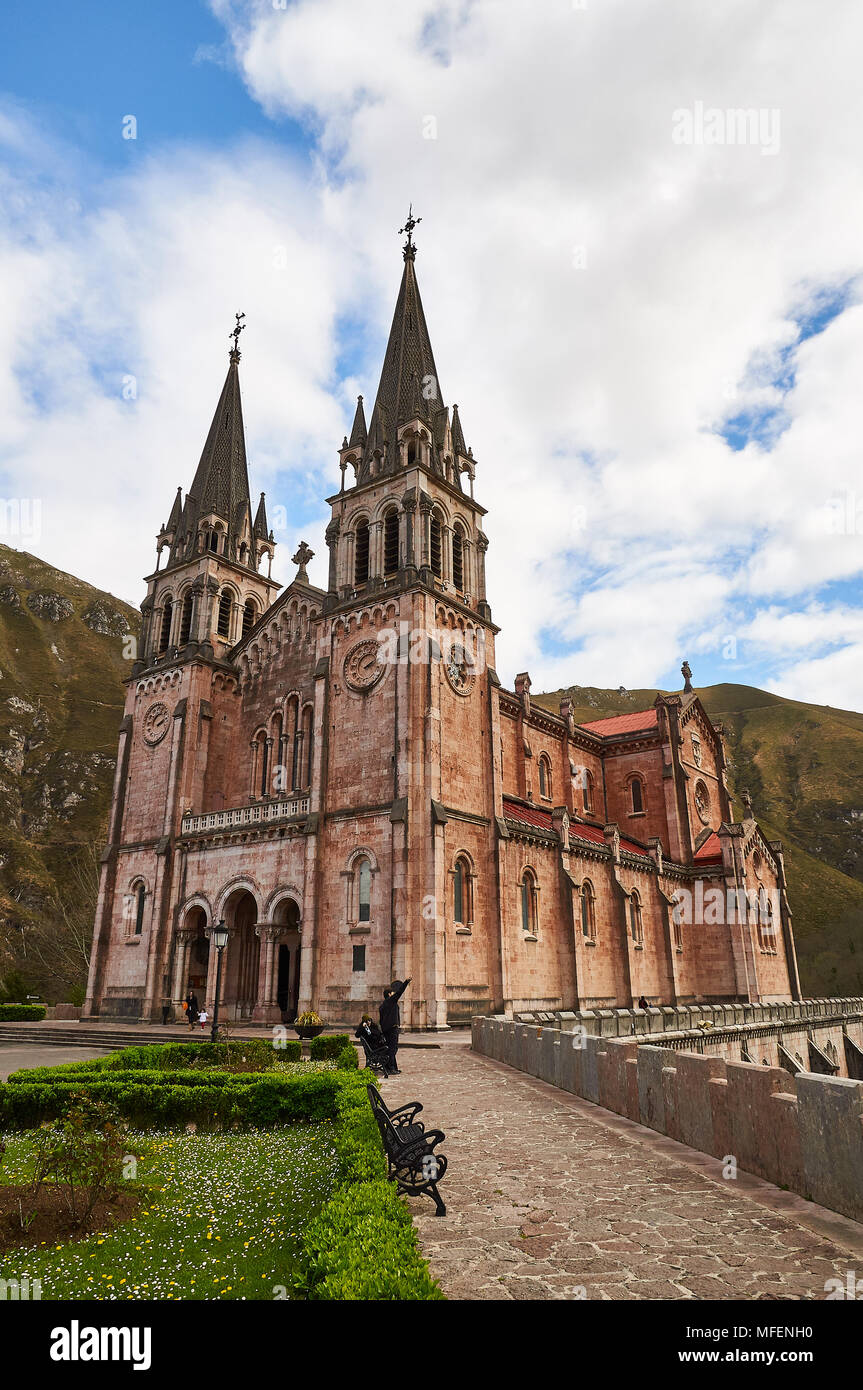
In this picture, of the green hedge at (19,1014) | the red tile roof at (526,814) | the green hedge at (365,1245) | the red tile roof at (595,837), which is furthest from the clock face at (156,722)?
the green hedge at (365,1245)

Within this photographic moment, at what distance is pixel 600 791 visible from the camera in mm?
48906

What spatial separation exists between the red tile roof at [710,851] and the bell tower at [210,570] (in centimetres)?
2811

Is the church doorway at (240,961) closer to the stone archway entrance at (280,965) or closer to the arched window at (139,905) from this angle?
the stone archway entrance at (280,965)

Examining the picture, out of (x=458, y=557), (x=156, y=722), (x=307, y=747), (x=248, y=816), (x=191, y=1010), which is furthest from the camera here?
(x=156, y=722)

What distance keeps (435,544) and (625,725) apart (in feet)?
75.3

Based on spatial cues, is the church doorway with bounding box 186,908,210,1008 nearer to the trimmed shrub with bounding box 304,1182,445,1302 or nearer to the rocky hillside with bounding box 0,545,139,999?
the rocky hillside with bounding box 0,545,139,999

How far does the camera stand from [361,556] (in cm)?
3581

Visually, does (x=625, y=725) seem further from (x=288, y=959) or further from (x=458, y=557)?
(x=288, y=959)

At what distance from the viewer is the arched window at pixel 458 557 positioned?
35.7 m

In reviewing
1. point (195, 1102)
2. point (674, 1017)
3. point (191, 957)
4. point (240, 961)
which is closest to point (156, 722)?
point (191, 957)

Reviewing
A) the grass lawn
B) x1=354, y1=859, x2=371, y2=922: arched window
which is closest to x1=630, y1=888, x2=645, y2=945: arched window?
x1=354, y1=859, x2=371, y2=922: arched window
